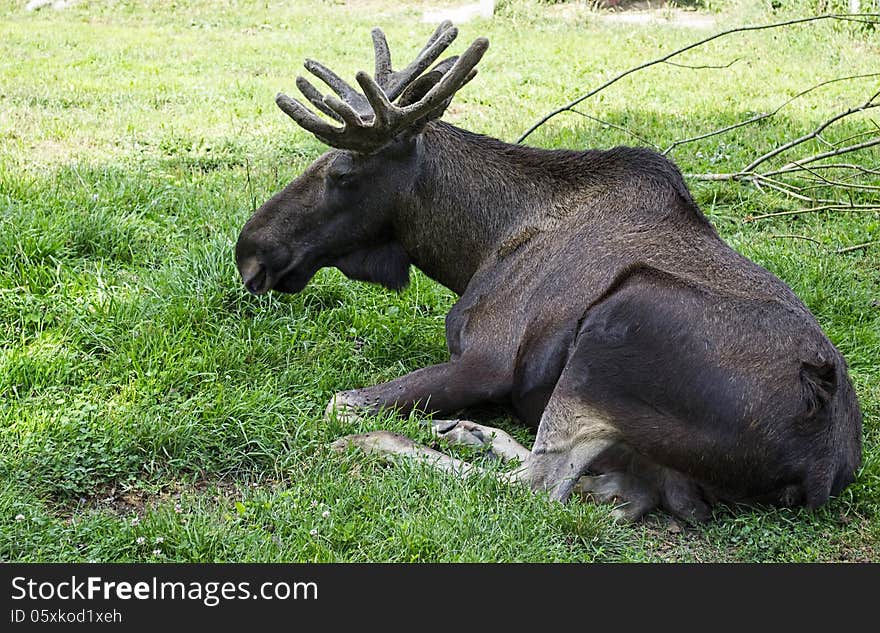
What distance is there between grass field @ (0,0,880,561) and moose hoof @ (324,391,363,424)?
0.08 meters

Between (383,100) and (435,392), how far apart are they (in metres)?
1.48

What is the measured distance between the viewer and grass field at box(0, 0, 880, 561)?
4.46 m

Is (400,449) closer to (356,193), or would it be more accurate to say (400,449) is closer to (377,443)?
(377,443)

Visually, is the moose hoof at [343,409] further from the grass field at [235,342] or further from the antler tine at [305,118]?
the antler tine at [305,118]

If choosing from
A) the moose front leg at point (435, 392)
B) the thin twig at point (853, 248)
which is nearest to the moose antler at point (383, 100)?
the moose front leg at point (435, 392)

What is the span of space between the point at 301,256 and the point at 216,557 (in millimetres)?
2293

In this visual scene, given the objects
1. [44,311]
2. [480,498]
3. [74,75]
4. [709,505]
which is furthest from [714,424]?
[74,75]

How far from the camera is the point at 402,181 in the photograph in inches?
234

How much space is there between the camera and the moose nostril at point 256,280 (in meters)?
6.21

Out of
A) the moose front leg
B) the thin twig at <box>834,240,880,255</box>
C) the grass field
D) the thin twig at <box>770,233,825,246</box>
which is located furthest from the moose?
the thin twig at <box>834,240,880,255</box>

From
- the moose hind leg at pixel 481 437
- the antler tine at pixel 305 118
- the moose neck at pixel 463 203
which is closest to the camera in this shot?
the moose hind leg at pixel 481 437

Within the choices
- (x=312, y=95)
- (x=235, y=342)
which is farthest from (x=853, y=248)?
(x=235, y=342)

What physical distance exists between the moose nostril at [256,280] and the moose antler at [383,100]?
0.92m

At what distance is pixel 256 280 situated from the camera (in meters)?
6.26
